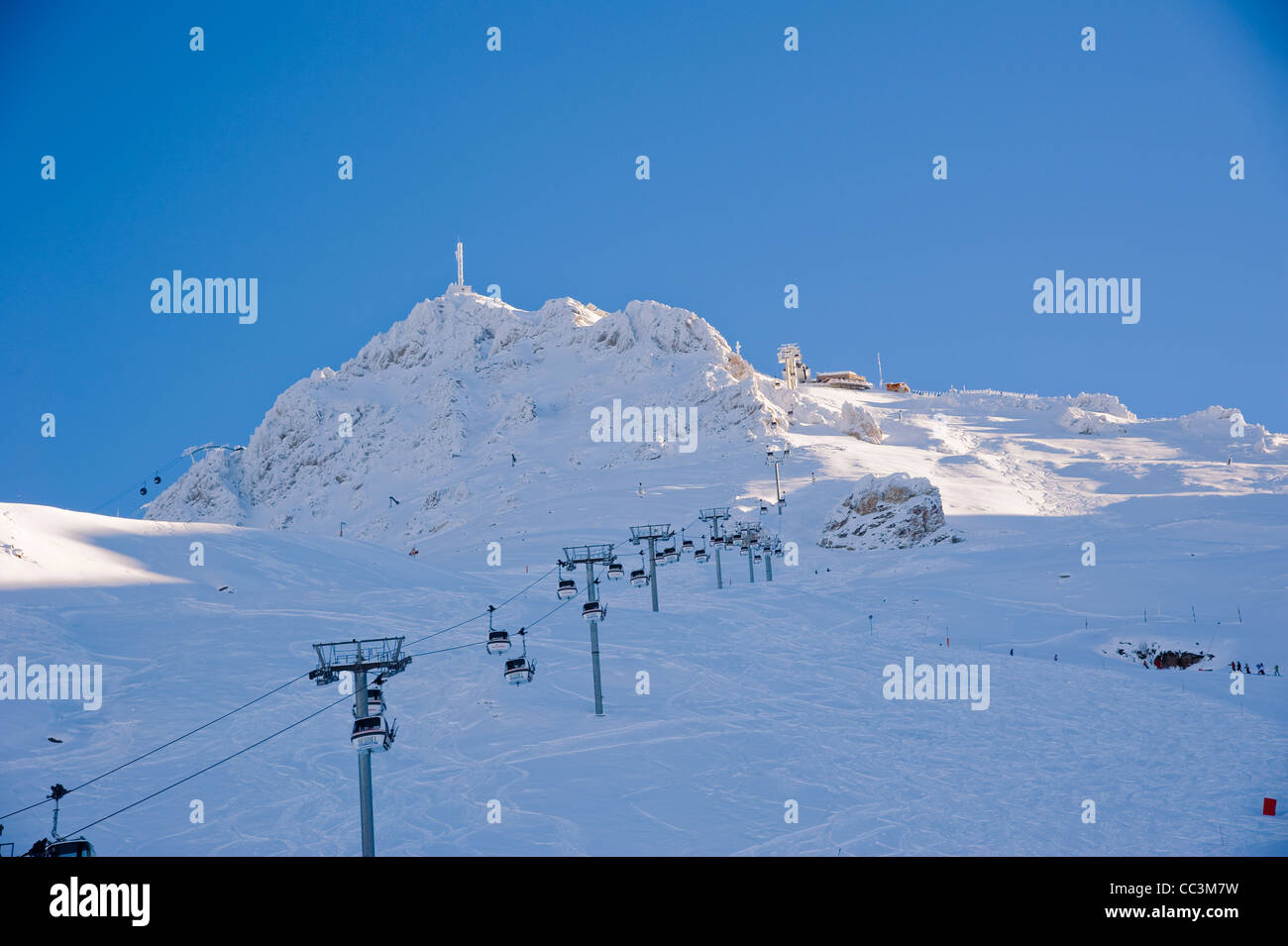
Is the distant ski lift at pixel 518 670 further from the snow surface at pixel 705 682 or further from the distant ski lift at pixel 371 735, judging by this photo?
the distant ski lift at pixel 371 735

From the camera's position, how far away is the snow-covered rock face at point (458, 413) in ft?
328

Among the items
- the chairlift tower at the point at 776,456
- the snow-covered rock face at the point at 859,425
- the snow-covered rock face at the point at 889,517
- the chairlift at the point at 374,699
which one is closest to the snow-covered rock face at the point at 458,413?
the chairlift tower at the point at 776,456

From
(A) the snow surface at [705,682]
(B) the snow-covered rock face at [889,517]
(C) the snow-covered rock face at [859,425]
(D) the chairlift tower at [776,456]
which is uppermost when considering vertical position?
(C) the snow-covered rock face at [859,425]

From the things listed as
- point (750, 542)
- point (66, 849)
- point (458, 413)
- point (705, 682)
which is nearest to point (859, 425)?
point (458, 413)

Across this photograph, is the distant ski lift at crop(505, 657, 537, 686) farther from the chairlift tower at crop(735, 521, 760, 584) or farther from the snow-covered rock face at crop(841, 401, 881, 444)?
the snow-covered rock face at crop(841, 401, 881, 444)

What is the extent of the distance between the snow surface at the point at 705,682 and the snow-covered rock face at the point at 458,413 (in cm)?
1568

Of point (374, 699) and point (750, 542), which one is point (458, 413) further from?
point (374, 699)

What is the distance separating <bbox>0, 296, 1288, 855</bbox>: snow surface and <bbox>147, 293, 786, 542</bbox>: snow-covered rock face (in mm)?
15679

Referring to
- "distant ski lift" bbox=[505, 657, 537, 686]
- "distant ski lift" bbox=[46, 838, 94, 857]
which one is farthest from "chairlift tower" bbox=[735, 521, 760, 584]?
"distant ski lift" bbox=[46, 838, 94, 857]

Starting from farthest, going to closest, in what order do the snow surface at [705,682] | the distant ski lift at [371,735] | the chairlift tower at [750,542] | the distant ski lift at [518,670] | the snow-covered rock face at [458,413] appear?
the snow-covered rock face at [458,413] → the chairlift tower at [750,542] → the distant ski lift at [518,670] → the snow surface at [705,682] → the distant ski lift at [371,735]

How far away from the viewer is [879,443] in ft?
339

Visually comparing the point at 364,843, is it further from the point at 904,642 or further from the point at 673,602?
the point at 673,602

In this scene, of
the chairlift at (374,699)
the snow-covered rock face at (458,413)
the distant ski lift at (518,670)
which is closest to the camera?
the chairlift at (374,699)

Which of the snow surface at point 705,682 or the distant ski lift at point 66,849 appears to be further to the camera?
the snow surface at point 705,682
